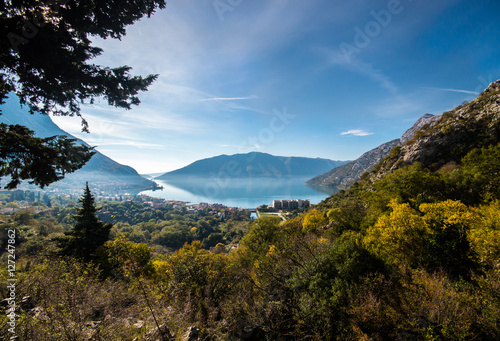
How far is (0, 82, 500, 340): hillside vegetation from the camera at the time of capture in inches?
178

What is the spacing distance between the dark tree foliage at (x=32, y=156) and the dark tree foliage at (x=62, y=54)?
3 cm

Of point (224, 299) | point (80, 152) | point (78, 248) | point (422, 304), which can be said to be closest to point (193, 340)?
point (224, 299)

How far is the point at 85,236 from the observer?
43.3 feet

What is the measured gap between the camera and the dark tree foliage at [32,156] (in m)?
3.61

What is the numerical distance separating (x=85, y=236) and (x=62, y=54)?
1382 centimetres

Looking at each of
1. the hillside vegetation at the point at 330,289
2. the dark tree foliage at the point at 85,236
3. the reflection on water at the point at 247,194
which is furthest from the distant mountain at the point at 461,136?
the reflection on water at the point at 247,194

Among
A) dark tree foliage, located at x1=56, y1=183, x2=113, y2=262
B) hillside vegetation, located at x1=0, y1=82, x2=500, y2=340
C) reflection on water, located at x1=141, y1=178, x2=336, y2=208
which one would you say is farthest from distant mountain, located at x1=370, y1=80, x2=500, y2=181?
reflection on water, located at x1=141, y1=178, x2=336, y2=208

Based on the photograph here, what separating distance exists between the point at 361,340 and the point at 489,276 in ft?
13.0

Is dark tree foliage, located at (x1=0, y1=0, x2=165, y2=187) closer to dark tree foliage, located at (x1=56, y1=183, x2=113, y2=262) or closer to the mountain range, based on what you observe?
dark tree foliage, located at (x1=56, y1=183, x2=113, y2=262)

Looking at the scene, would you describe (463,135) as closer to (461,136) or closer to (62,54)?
(461,136)

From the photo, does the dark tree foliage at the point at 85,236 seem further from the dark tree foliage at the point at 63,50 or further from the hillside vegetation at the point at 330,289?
the dark tree foliage at the point at 63,50

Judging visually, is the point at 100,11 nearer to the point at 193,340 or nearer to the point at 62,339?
the point at 62,339

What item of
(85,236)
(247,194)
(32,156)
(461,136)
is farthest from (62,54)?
(247,194)

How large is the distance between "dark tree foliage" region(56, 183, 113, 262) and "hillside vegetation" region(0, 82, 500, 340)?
5.74 m
